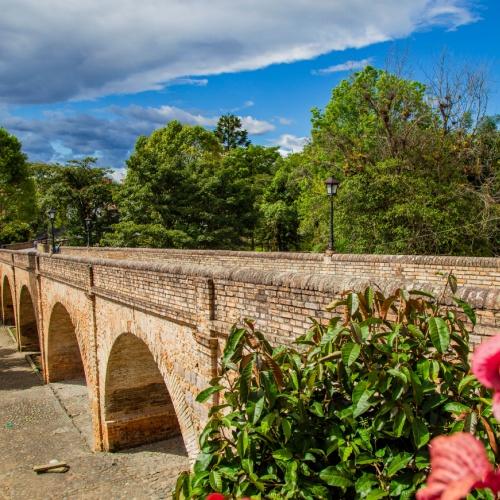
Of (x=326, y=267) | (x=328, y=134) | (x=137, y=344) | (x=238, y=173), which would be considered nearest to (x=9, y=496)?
(x=137, y=344)

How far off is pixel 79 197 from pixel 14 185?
610 centimetres

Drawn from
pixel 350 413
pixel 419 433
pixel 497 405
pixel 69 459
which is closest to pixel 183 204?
pixel 69 459

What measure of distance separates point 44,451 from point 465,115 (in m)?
17.5

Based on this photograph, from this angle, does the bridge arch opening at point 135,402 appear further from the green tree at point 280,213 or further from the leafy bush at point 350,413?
the green tree at point 280,213

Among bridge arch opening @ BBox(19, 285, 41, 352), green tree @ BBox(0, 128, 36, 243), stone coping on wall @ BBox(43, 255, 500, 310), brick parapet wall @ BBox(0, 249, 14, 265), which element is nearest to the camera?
stone coping on wall @ BBox(43, 255, 500, 310)

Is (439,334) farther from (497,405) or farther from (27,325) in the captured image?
(27,325)

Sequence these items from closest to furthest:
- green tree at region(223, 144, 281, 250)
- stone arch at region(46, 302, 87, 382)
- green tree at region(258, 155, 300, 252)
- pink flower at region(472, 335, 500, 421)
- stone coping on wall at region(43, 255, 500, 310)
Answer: pink flower at region(472, 335, 500, 421) → stone coping on wall at region(43, 255, 500, 310) → stone arch at region(46, 302, 87, 382) → green tree at region(258, 155, 300, 252) → green tree at region(223, 144, 281, 250)

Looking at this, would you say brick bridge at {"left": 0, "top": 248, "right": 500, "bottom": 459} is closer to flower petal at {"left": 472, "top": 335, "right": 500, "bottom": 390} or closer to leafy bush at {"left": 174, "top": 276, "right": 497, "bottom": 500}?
leafy bush at {"left": 174, "top": 276, "right": 497, "bottom": 500}

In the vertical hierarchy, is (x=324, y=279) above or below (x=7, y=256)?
above

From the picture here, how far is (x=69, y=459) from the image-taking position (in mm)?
12219

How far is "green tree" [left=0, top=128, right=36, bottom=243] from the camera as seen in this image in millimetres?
30484

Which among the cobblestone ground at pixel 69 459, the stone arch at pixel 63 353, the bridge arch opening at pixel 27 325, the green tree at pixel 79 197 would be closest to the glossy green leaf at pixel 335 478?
the cobblestone ground at pixel 69 459

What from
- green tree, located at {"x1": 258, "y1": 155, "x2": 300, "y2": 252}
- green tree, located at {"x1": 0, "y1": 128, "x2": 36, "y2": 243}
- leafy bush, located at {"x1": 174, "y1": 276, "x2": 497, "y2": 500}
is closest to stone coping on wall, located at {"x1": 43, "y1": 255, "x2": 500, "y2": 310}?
leafy bush, located at {"x1": 174, "y1": 276, "x2": 497, "y2": 500}

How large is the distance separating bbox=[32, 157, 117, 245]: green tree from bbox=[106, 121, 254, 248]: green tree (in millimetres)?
11067
